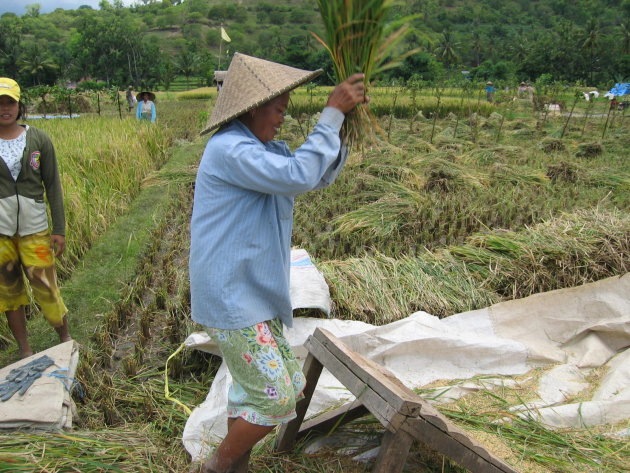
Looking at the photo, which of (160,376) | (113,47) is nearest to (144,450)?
(160,376)

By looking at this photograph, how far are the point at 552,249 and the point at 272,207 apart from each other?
8.47 ft

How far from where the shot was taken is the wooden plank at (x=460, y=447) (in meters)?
1.48

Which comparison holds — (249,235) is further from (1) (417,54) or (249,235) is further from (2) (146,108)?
(1) (417,54)

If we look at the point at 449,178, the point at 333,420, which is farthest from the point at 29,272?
the point at 449,178

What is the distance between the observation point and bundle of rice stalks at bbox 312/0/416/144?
1614 millimetres

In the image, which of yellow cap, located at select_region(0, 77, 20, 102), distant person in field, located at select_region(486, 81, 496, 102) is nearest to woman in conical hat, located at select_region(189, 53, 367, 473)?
yellow cap, located at select_region(0, 77, 20, 102)

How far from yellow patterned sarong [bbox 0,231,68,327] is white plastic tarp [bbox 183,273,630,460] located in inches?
32.4

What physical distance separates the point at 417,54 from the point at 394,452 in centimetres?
1942

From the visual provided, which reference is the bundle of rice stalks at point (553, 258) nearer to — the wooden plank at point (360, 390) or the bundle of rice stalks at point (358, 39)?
the wooden plank at point (360, 390)

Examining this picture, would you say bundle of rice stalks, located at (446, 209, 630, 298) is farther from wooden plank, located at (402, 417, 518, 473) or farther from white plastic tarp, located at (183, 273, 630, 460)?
wooden plank, located at (402, 417, 518, 473)

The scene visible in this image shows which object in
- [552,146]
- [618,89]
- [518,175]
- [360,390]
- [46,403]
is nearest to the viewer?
[360,390]

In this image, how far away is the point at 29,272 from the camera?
2709 millimetres

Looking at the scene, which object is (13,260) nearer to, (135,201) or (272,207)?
(272,207)

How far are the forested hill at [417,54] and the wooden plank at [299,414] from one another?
1398cm
